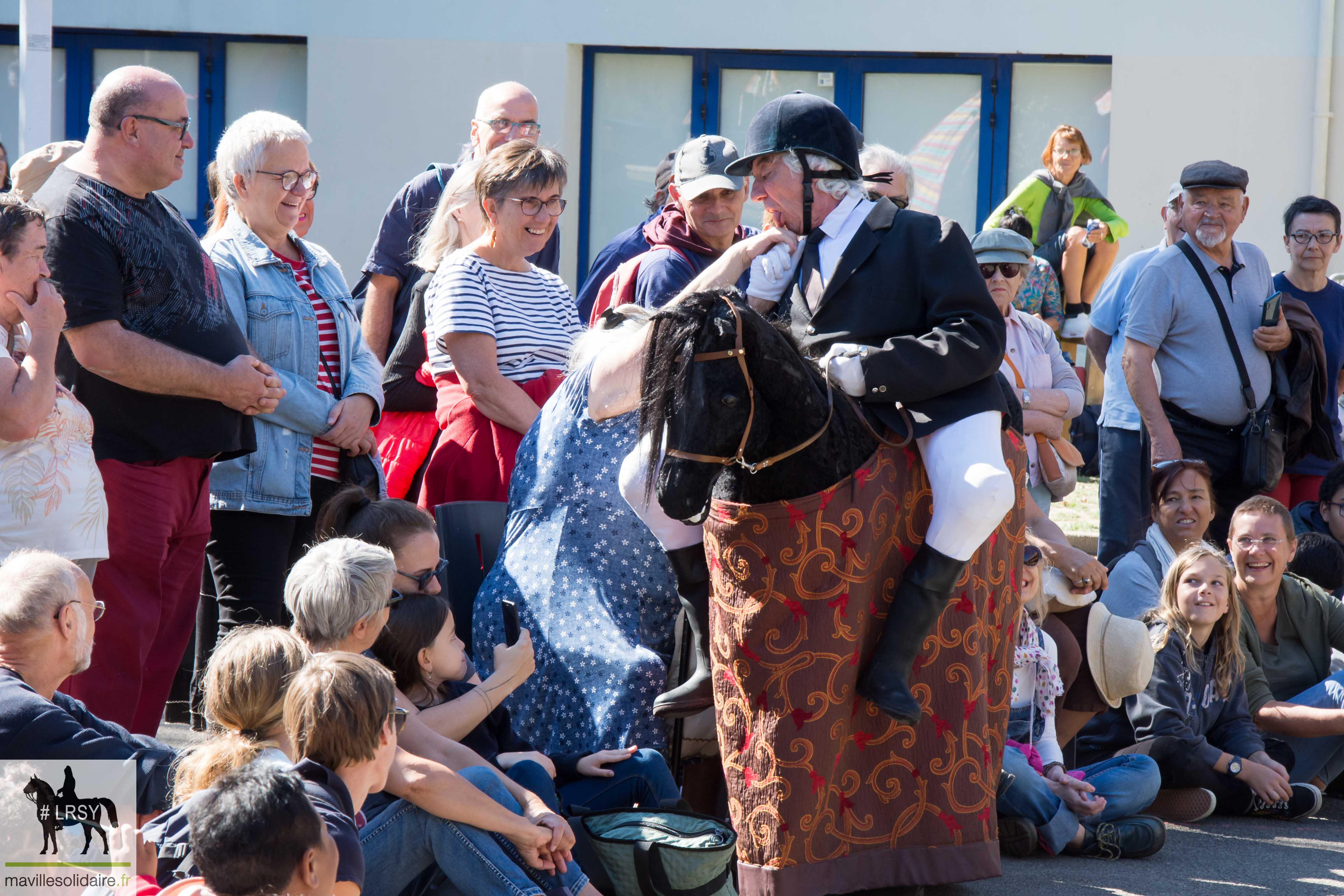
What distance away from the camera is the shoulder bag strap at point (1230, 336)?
582cm

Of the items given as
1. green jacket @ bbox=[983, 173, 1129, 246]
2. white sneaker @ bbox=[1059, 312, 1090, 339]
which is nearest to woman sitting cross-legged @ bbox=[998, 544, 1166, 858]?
white sneaker @ bbox=[1059, 312, 1090, 339]

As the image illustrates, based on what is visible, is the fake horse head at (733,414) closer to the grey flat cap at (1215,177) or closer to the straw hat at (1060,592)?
the straw hat at (1060,592)

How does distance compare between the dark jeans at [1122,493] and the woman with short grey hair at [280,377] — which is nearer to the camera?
the woman with short grey hair at [280,377]

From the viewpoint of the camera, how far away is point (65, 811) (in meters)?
2.54

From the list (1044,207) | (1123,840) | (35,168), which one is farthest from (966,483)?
(1044,207)

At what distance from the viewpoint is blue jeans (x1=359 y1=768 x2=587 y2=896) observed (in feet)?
9.52

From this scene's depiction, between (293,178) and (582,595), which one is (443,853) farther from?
(293,178)

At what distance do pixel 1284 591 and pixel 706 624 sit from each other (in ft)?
8.86

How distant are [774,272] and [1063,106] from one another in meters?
7.37

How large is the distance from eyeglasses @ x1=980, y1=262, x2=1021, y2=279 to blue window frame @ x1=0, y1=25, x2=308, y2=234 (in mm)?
7023

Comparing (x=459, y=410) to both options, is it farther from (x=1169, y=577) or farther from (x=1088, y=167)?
(x=1088, y=167)

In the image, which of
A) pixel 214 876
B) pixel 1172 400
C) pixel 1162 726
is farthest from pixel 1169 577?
pixel 214 876

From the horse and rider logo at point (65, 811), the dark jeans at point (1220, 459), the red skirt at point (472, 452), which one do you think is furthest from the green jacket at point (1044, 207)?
the horse and rider logo at point (65, 811)

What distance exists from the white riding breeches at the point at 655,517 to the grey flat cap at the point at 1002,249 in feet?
6.78
